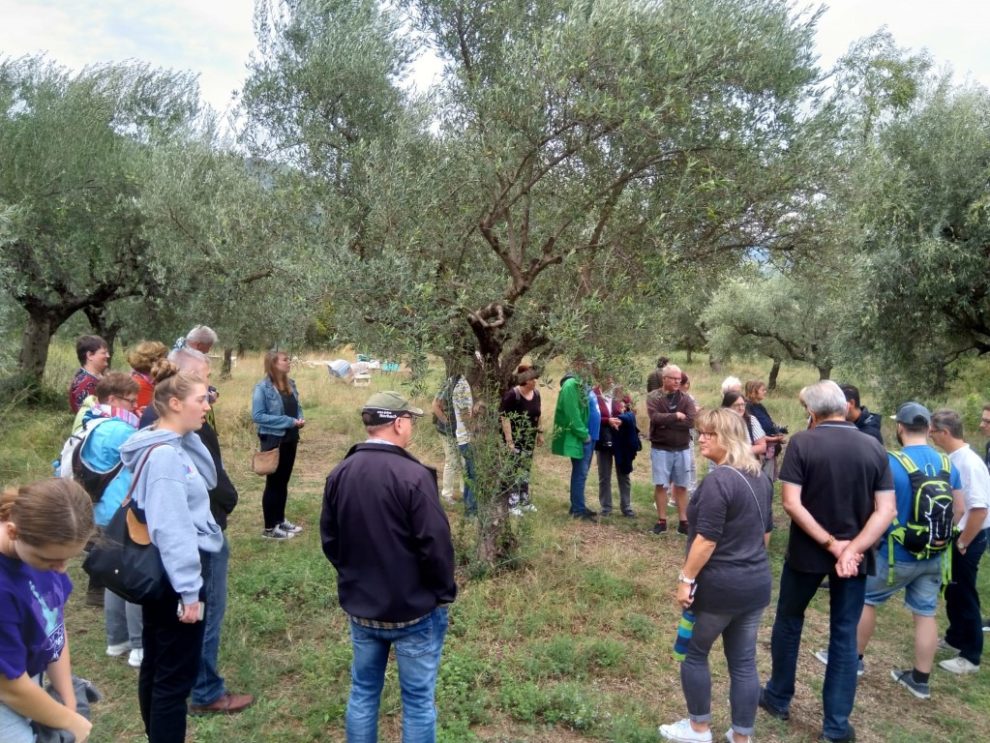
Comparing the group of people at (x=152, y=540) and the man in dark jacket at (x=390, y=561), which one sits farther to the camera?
the man in dark jacket at (x=390, y=561)

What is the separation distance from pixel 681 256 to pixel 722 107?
120 centimetres

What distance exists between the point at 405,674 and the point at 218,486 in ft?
5.33

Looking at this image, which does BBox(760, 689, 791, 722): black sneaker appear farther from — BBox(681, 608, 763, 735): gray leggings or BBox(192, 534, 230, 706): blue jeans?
BBox(192, 534, 230, 706): blue jeans

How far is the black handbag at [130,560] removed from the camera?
317 centimetres

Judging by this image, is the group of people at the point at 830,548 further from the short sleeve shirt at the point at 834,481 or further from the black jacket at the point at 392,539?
the black jacket at the point at 392,539

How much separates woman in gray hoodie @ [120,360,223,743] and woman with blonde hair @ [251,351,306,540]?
3518mm

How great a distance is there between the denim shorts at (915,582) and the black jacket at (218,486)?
169 inches

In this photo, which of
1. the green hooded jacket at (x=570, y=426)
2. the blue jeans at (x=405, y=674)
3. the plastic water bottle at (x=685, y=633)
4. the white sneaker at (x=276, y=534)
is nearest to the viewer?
the blue jeans at (x=405, y=674)

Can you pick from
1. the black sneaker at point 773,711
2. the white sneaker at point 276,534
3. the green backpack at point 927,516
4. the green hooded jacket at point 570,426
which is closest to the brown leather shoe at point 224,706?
the white sneaker at point 276,534

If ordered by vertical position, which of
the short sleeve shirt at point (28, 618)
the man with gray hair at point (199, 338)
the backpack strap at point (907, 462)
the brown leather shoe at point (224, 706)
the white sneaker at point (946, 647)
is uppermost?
the man with gray hair at point (199, 338)

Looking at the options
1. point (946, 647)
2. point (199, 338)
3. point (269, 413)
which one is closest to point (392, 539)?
point (199, 338)

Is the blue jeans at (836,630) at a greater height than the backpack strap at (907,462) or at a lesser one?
lesser

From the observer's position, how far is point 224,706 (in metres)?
4.28

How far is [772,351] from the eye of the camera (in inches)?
821
